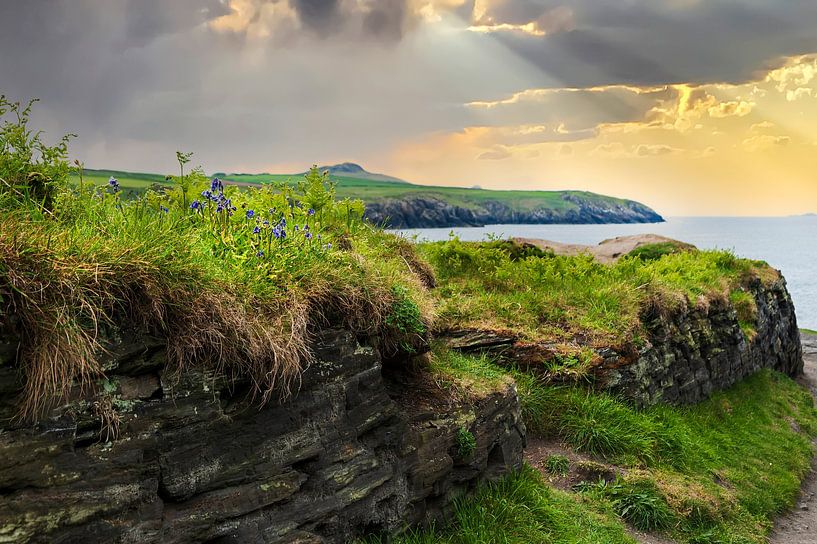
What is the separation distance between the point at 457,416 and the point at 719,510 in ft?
20.3

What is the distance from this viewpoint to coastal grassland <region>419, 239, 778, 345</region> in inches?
501

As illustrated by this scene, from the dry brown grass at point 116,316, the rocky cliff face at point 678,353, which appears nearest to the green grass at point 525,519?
the dry brown grass at point 116,316

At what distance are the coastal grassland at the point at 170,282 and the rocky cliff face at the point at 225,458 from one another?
8.9 inches

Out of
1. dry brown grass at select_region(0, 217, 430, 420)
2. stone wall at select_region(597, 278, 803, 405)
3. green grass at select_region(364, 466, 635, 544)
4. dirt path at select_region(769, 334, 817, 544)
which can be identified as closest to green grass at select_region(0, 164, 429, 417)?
dry brown grass at select_region(0, 217, 430, 420)

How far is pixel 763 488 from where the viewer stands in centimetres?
1330

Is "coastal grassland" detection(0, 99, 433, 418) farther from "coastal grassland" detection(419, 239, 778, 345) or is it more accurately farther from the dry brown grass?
"coastal grassland" detection(419, 239, 778, 345)

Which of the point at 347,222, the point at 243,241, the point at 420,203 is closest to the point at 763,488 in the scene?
the point at 347,222

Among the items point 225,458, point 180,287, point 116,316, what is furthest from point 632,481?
point 116,316

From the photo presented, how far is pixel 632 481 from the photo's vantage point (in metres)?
10.2

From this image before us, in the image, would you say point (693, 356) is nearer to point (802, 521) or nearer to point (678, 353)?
point (678, 353)

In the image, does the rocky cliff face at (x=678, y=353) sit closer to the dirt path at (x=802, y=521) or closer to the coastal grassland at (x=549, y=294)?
the coastal grassland at (x=549, y=294)

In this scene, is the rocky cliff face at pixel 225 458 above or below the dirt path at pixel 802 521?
above

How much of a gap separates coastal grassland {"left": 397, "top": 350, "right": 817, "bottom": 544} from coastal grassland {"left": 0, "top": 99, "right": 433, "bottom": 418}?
7.98ft

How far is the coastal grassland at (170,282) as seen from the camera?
4.61m
